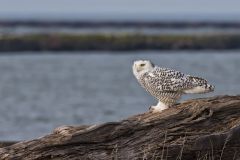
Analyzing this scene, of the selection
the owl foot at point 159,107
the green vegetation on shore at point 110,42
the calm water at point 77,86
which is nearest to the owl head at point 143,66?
the owl foot at point 159,107

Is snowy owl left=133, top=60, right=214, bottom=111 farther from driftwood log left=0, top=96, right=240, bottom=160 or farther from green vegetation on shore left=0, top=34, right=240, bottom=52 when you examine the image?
green vegetation on shore left=0, top=34, right=240, bottom=52

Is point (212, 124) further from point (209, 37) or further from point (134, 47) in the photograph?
point (209, 37)

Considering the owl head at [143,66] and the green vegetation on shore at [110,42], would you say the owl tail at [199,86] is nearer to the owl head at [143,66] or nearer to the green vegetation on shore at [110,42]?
the owl head at [143,66]

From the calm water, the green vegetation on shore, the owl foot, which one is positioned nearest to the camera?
the owl foot

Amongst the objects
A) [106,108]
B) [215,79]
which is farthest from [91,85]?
[106,108]

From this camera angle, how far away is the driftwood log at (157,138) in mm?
10656

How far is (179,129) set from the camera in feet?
36.0

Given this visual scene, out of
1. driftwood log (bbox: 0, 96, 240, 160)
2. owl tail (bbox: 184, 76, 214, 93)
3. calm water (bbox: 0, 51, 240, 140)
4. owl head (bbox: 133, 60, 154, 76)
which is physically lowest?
driftwood log (bbox: 0, 96, 240, 160)

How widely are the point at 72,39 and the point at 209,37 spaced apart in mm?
15417

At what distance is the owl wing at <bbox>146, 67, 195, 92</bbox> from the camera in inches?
435

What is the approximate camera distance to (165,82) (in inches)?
434

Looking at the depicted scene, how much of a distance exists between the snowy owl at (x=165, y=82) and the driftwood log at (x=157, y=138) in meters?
0.14

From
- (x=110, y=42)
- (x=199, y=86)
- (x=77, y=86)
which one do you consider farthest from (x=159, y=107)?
(x=110, y=42)

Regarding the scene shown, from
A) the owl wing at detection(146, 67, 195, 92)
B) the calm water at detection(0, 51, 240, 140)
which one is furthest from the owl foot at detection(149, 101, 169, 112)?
the calm water at detection(0, 51, 240, 140)
